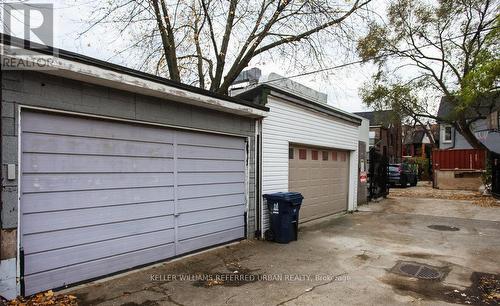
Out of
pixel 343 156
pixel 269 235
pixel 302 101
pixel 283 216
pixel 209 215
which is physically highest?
pixel 302 101

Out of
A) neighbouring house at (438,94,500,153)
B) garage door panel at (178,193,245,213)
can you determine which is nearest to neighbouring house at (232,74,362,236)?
garage door panel at (178,193,245,213)

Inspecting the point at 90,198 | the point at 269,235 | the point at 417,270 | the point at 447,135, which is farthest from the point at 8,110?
the point at 447,135

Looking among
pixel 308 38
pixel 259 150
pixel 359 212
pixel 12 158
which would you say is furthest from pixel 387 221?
pixel 12 158

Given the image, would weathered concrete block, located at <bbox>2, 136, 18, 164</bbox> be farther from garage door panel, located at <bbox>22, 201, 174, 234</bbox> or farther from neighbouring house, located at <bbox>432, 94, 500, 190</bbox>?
neighbouring house, located at <bbox>432, 94, 500, 190</bbox>

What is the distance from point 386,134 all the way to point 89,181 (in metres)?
37.2

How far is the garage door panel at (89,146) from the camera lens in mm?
4309

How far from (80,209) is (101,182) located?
18.6 inches

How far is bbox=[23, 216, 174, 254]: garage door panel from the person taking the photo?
4.30 metres

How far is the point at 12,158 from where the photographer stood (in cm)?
402

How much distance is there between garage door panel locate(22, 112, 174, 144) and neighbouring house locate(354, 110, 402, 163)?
21.6 meters

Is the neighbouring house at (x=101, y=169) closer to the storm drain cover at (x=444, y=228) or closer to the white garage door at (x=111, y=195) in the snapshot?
the white garage door at (x=111, y=195)

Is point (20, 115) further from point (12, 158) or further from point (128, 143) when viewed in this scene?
point (128, 143)

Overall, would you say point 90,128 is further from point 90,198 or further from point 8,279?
point 8,279

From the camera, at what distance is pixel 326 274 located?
5.36 meters
